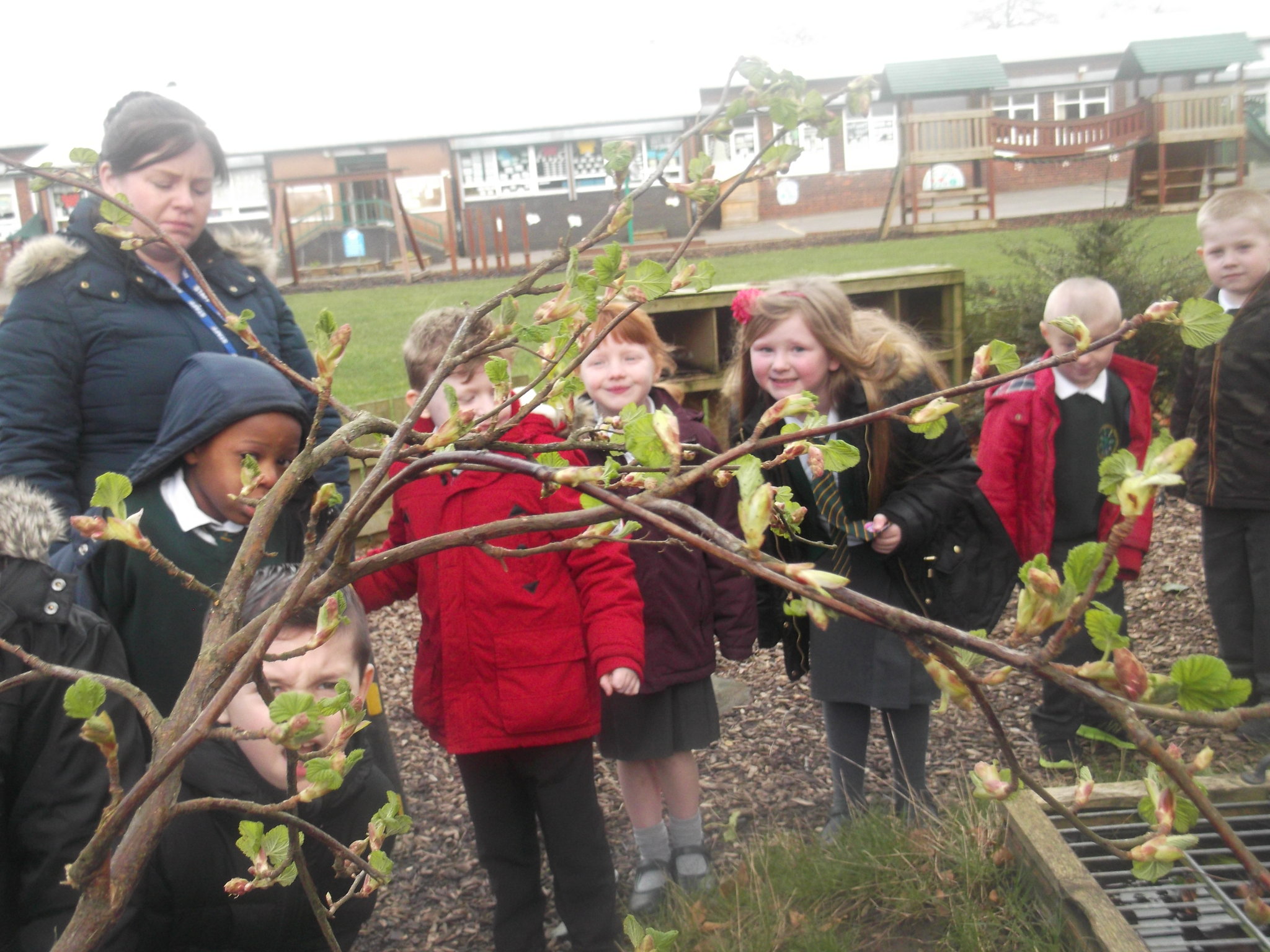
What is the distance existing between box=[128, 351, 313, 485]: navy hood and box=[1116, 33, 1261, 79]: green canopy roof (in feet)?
98.1

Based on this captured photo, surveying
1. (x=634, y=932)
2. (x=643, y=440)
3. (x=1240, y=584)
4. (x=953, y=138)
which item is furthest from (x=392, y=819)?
(x=953, y=138)

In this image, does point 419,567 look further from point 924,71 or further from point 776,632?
point 924,71

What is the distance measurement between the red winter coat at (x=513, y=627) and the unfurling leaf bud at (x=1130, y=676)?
6.77 feet

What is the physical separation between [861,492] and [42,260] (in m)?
2.23

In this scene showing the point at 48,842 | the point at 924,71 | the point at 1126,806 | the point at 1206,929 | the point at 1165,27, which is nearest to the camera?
the point at 48,842

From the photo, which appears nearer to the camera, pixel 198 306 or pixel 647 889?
pixel 198 306

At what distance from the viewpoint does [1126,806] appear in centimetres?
261

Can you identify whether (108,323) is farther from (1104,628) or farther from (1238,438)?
(1238,438)

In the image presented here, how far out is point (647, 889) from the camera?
10.1 ft

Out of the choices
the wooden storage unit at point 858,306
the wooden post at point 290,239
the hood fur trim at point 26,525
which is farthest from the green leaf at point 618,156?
the wooden post at point 290,239

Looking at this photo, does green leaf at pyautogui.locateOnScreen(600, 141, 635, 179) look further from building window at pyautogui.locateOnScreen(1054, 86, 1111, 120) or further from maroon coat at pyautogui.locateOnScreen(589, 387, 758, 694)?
building window at pyautogui.locateOnScreen(1054, 86, 1111, 120)

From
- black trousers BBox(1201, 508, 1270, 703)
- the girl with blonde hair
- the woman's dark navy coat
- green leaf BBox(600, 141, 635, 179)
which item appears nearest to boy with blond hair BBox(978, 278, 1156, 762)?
black trousers BBox(1201, 508, 1270, 703)

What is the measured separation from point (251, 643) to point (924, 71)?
28.7m

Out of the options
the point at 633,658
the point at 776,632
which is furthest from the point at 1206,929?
the point at 776,632
